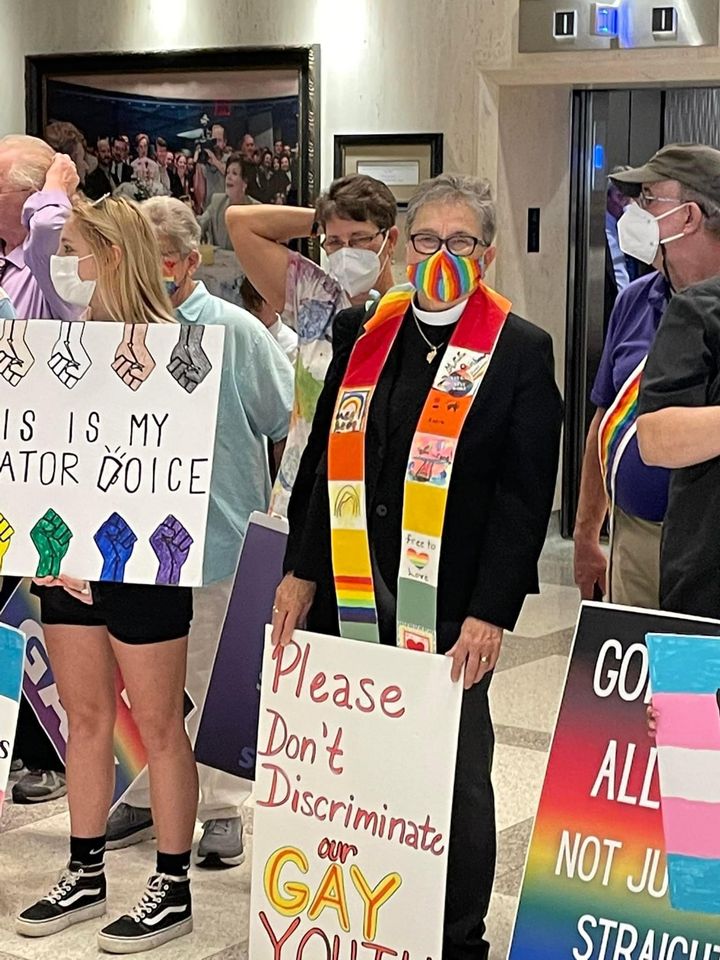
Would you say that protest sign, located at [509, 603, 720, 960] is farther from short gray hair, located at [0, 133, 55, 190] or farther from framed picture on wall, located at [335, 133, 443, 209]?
framed picture on wall, located at [335, 133, 443, 209]

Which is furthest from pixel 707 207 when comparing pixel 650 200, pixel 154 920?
pixel 154 920

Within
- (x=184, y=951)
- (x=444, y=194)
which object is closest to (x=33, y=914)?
(x=184, y=951)

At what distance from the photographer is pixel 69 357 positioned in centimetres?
331

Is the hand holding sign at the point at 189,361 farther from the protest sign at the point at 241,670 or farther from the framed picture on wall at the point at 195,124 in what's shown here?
the framed picture on wall at the point at 195,124

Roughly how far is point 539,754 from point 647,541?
166 cm

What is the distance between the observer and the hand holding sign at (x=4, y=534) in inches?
130

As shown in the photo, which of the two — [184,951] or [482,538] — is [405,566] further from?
[184,951]

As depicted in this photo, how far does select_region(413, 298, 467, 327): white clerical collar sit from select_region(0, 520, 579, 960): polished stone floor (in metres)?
1.31

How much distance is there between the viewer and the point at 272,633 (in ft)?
10.0

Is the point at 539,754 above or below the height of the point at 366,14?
below

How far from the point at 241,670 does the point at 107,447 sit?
610 mm

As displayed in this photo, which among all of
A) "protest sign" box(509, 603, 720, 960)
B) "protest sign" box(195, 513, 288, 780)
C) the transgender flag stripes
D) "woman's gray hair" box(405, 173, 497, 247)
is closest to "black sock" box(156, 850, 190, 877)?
"protest sign" box(195, 513, 288, 780)

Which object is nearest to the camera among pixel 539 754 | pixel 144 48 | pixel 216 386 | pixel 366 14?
pixel 216 386

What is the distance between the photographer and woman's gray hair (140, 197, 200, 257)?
3617 millimetres
